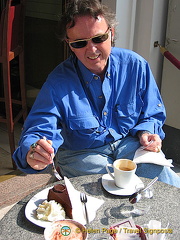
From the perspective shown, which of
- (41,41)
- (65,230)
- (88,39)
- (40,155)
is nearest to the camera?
(65,230)

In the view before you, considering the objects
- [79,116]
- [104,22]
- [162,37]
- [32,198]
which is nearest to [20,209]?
[32,198]

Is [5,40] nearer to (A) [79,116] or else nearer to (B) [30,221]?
(A) [79,116]

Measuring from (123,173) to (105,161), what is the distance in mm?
389

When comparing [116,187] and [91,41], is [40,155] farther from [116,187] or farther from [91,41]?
[91,41]

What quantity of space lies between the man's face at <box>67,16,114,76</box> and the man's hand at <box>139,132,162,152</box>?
0.44 m

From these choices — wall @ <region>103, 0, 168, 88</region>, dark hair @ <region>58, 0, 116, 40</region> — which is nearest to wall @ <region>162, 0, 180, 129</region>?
wall @ <region>103, 0, 168, 88</region>

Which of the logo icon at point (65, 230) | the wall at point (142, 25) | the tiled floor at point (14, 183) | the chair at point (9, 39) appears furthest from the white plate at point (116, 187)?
the wall at point (142, 25)

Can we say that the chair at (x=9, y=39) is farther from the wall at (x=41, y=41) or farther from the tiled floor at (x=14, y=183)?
the wall at (x=41, y=41)

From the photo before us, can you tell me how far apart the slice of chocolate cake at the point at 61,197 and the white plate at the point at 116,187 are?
191 millimetres

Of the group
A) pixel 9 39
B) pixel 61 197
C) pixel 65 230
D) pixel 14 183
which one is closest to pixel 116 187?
pixel 61 197

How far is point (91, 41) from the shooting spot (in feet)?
5.49

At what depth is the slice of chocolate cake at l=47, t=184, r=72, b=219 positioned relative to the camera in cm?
125

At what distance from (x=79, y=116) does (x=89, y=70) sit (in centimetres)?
27

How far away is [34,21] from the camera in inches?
137
